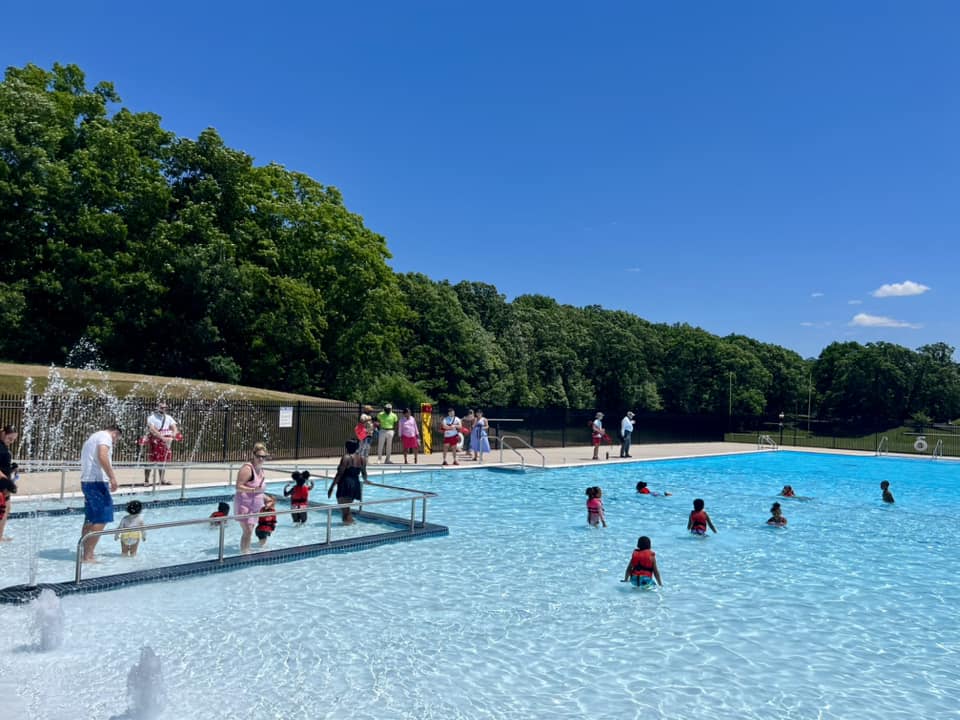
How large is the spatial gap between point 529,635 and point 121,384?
21.8 metres

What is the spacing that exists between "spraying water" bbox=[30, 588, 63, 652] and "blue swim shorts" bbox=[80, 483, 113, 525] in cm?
250

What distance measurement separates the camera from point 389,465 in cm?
2352

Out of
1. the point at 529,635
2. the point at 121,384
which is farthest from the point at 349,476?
the point at 121,384

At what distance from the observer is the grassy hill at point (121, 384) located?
23016mm

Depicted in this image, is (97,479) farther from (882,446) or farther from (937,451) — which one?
(882,446)

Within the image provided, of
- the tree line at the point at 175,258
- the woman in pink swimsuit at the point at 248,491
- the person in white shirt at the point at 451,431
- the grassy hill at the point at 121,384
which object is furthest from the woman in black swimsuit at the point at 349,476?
the tree line at the point at 175,258

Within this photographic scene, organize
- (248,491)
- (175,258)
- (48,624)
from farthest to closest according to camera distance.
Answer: (175,258) < (248,491) < (48,624)

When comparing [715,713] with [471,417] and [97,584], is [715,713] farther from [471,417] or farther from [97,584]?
[471,417]

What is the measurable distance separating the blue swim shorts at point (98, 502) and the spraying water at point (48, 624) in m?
2.50

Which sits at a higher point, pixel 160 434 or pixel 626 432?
pixel 626 432

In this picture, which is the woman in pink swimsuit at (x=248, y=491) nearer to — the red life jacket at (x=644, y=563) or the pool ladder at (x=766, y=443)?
the red life jacket at (x=644, y=563)

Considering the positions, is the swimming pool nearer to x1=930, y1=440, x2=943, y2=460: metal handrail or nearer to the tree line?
x1=930, y1=440, x2=943, y2=460: metal handrail

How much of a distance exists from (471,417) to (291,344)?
15.1 meters

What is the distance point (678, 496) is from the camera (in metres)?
21.5
